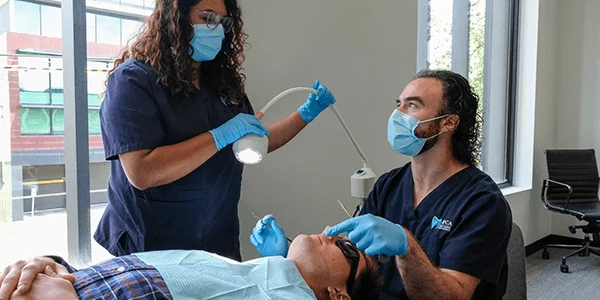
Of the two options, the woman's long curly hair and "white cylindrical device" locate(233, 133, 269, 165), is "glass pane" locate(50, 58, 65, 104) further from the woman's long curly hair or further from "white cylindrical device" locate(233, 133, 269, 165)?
"white cylindrical device" locate(233, 133, 269, 165)

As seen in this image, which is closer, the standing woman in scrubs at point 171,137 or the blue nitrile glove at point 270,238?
the standing woman in scrubs at point 171,137

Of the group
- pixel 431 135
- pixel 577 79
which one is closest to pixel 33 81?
pixel 431 135

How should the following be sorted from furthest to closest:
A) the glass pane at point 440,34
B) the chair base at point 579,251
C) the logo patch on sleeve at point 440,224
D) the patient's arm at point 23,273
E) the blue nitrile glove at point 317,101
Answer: the chair base at point 579,251, the glass pane at point 440,34, the blue nitrile glove at point 317,101, the logo patch on sleeve at point 440,224, the patient's arm at point 23,273

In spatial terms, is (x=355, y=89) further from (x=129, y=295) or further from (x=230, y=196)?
(x=129, y=295)

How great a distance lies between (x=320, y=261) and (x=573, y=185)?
3.19 m

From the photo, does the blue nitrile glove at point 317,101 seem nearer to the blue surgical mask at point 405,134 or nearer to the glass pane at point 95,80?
the blue surgical mask at point 405,134

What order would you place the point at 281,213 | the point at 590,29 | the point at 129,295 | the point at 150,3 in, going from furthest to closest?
the point at 590,29 → the point at 281,213 → the point at 150,3 → the point at 129,295

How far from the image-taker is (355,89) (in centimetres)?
215

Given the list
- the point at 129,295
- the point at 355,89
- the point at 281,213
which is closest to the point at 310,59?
the point at 355,89

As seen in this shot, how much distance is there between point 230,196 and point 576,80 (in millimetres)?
3732

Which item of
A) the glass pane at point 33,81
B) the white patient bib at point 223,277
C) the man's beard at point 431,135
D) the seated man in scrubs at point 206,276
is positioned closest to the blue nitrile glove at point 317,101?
the man's beard at point 431,135

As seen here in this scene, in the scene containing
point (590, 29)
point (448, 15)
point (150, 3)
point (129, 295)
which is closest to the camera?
point (129, 295)

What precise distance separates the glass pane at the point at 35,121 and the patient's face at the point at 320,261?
888mm

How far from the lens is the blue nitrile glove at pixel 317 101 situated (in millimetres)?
1579
